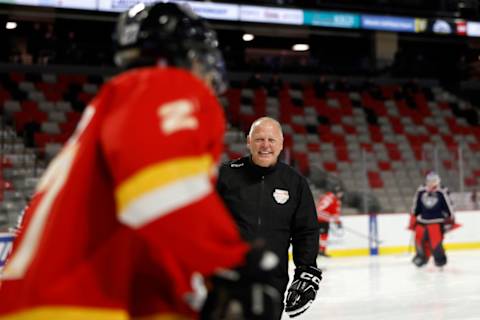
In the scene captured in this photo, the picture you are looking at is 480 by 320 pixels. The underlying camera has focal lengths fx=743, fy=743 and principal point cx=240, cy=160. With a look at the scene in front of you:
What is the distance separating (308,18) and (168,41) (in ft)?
50.4

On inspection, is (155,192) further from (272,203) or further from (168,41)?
(272,203)

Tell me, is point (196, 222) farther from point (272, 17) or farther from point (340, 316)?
point (272, 17)

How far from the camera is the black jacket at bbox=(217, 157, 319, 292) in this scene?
311 centimetres

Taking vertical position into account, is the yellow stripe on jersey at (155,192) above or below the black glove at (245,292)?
above

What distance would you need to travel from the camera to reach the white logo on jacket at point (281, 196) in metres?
3.16

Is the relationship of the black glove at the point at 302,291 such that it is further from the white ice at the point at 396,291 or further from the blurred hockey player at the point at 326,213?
the blurred hockey player at the point at 326,213

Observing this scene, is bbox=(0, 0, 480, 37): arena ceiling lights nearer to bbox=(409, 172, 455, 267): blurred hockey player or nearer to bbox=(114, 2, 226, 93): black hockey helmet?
bbox=(409, 172, 455, 267): blurred hockey player

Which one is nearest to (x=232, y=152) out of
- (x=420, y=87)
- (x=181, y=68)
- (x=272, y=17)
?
(x=272, y=17)

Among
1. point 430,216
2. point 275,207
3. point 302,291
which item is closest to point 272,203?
point 275,207

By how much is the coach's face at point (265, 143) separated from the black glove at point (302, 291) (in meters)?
0.54

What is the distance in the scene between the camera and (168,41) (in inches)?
51.0

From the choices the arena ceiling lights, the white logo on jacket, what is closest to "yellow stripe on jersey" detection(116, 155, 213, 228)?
the white logo on jacket

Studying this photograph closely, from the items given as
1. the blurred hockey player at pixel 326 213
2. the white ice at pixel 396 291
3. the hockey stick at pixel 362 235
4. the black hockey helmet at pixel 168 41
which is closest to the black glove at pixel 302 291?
the black hockey helmet at pixel 168 41

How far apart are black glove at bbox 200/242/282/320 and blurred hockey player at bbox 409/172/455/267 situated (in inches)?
395
